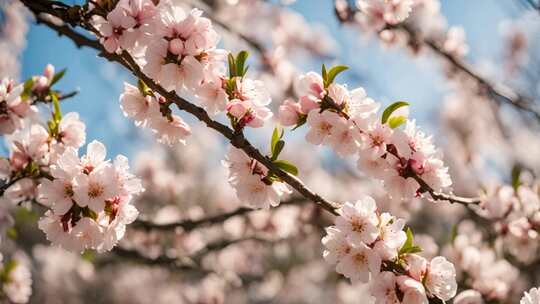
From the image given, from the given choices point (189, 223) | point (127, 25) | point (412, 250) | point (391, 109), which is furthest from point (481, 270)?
point (127, 25)

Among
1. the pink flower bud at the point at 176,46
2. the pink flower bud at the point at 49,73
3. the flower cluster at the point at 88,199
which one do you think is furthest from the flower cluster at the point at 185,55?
the pink flower bud at the point at 49,73

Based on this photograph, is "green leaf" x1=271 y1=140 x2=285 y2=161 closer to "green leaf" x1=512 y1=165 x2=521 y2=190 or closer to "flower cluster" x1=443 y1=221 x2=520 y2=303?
"flower cluster" x1=443 y1=221 x2=520 y2=303

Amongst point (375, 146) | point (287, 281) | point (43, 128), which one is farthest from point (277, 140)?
point (287, 281)

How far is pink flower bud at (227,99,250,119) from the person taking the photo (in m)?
1.80

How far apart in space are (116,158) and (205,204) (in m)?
11.4

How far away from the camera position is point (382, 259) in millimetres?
1771

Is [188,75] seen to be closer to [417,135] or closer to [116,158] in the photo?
[116,158]

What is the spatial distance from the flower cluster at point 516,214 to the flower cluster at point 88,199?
1.91 metres

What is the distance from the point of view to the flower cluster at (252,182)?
195 centimetres

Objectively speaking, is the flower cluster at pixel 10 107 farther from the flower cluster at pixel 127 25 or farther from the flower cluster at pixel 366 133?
the flower cluster at pixel 366 133

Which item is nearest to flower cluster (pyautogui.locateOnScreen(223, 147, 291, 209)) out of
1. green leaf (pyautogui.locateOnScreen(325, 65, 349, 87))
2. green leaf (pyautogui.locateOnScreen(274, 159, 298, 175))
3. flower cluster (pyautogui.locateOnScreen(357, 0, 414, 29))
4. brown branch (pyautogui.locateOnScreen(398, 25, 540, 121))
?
green leaf (pyautogui.locateOnScreen(274, 159, 298, 175))

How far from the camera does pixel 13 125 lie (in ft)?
7.48

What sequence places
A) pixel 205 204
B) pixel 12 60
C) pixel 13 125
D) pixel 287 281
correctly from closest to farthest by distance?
1. pixel 13 125
2. pixel 12 60
3. pixel 287 281
4. pixel 205 204

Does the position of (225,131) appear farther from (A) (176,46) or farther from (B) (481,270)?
(B) (481,270)
